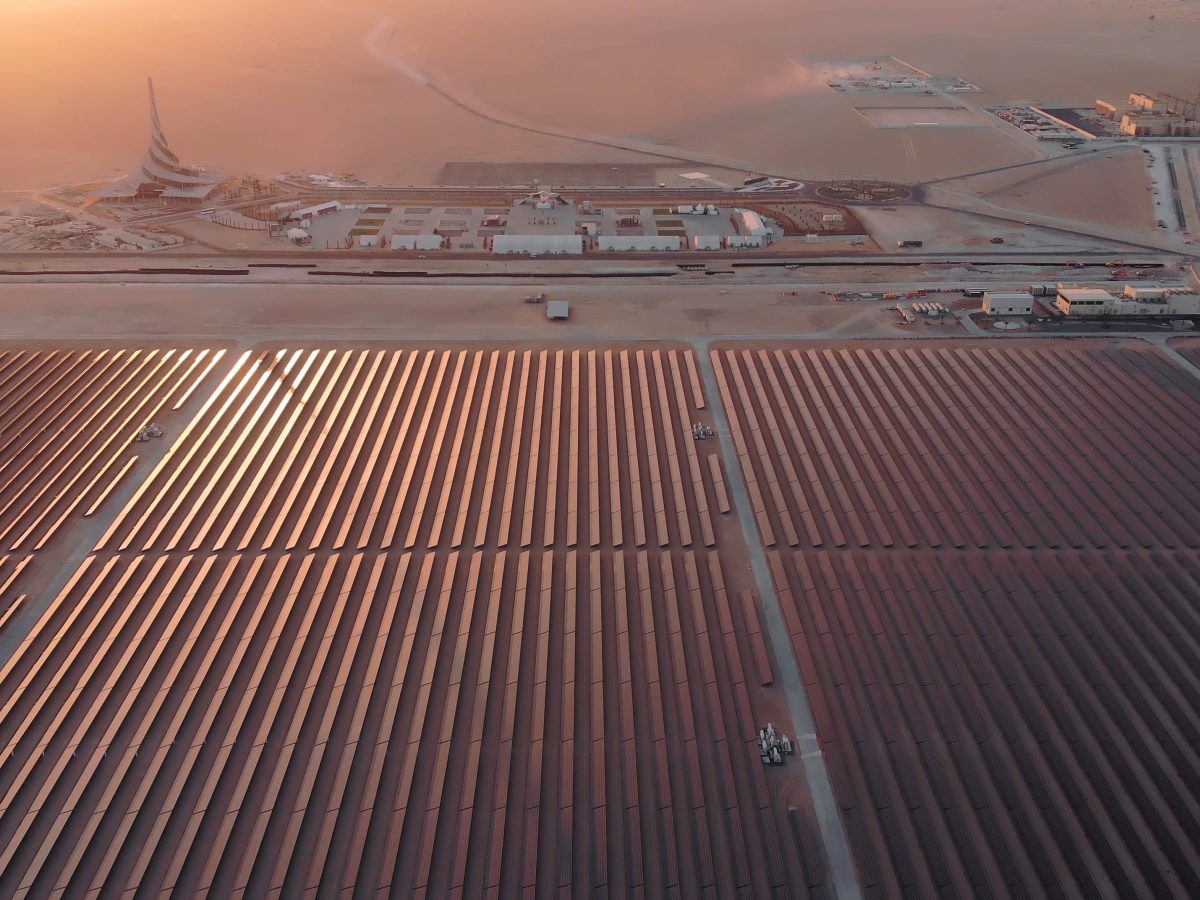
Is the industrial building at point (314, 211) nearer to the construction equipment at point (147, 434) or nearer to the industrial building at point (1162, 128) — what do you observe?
the construction equipment at point (147, 434)

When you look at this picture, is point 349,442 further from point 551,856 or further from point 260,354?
point 551,856

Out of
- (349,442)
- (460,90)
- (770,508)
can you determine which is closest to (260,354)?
(349,442)

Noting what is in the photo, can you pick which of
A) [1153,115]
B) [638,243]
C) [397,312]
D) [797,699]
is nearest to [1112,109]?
[1153,115]

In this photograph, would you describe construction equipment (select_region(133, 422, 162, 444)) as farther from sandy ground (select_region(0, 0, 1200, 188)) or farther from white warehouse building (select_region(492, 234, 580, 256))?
sandy ground (select_region(0, 0, 1200, 188))

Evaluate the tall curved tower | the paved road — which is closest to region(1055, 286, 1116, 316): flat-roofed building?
the paved road

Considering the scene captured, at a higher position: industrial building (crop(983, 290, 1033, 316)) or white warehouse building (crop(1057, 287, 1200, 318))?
industrial building (crop(983, 290, 1033, 316))

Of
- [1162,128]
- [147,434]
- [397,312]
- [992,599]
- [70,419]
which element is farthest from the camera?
[1162,128]

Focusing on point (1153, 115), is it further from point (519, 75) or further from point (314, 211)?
point (314, 211)
